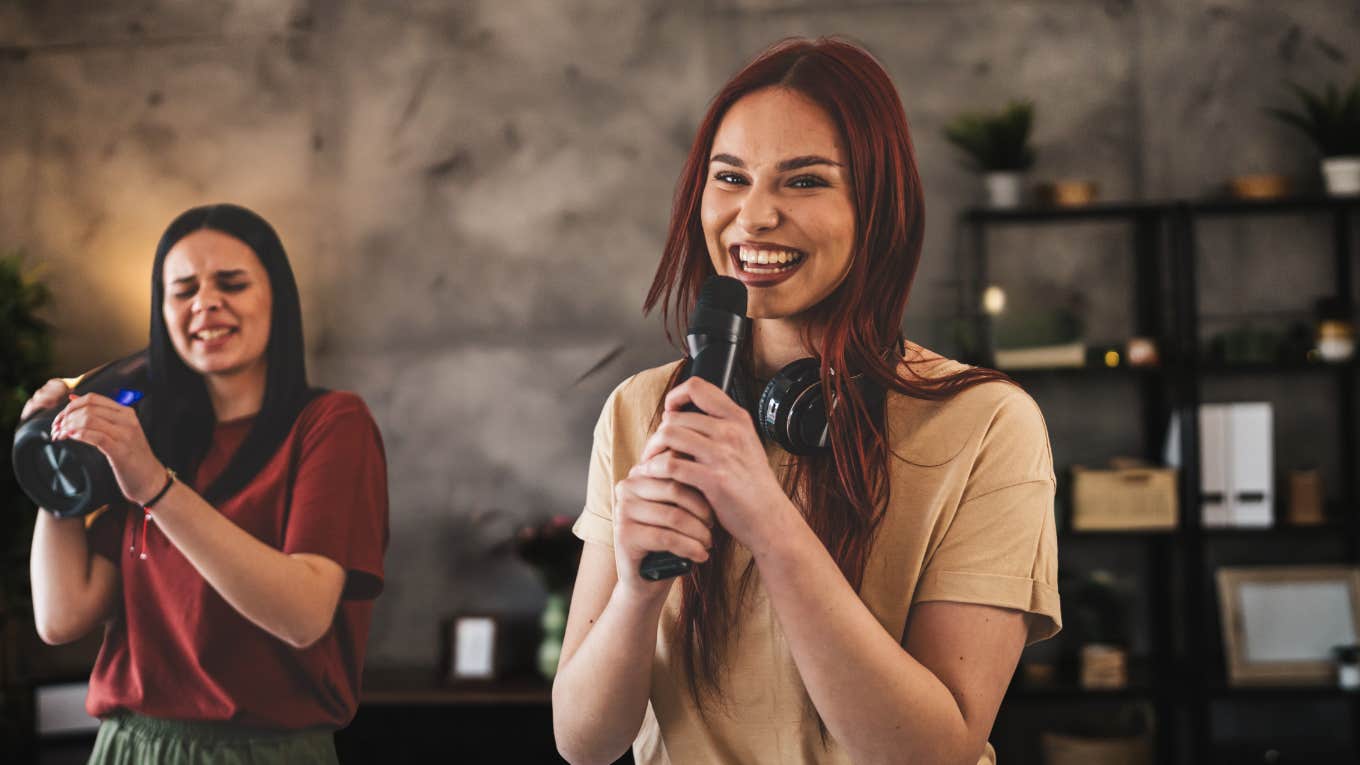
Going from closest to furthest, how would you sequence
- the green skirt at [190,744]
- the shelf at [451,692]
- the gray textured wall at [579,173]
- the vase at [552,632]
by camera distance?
the green skirt at [190,744]
the shelf at [451,692]
the vase at [552,632]
the gray textured wall at [579,173]

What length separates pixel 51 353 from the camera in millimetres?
2762

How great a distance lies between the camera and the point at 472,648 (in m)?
3.48

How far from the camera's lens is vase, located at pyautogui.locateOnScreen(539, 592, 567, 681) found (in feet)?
11.1

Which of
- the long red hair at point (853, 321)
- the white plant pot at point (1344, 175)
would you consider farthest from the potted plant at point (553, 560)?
the white plant pot at point (1344, 175)

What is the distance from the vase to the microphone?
247 cm

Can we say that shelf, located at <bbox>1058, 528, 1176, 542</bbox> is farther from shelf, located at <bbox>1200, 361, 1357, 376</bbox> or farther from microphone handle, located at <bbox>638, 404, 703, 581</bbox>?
microphone handle, located at <bbox>638, 404, 703, 581</bbox>

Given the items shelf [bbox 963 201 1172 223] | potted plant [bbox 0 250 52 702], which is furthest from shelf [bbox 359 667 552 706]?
shelf [bbox 963 201 1172 223]

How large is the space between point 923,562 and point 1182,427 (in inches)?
109

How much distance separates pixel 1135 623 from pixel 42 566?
3.35m

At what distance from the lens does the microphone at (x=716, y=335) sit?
101 centimetres

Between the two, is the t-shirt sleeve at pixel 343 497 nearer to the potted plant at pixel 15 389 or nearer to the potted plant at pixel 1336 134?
the potted plant at pixel 15 389

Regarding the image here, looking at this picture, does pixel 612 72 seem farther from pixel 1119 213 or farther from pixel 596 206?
pixel 1119 213

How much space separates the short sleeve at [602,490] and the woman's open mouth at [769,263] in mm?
218

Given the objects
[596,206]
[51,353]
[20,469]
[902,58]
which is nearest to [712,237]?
[20,469]
